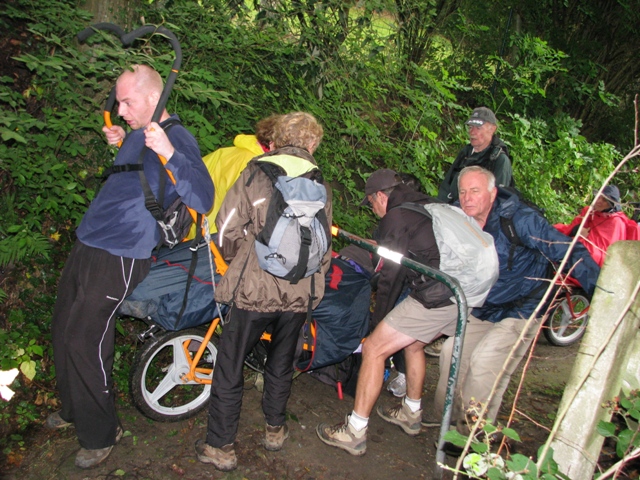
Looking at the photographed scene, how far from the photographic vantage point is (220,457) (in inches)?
122

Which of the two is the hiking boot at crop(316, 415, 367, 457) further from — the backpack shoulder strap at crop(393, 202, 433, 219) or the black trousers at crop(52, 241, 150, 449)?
the backpack shoulder strap at crop(393, 202, 433, 219)

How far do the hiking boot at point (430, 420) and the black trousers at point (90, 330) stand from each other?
2303 millimetres

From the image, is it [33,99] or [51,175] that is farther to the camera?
[33,99]

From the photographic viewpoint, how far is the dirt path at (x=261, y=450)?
3.03 m

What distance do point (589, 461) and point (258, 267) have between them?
1.91m

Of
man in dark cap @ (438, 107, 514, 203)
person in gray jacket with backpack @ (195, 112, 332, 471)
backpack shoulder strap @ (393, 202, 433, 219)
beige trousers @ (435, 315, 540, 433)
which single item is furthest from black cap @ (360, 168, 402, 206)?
man in dark cap @ (438, 107, 514, 203)

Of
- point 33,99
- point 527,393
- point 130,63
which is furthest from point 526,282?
point 33,99

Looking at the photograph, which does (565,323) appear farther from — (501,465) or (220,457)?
(501,465)

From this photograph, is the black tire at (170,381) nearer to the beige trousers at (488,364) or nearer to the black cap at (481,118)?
the beige trousers at (488,364)

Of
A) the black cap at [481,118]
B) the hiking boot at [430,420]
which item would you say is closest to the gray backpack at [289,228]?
the hiking boot at [430,420]

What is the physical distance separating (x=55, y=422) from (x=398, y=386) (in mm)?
2597

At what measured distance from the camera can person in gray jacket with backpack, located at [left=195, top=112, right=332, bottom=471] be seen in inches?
114

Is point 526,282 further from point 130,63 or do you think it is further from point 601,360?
point 130,63

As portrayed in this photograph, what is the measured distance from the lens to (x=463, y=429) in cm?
356
